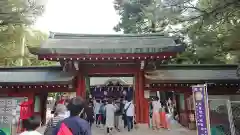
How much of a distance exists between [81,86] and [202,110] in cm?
634

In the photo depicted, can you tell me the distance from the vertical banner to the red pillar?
19.6 feet

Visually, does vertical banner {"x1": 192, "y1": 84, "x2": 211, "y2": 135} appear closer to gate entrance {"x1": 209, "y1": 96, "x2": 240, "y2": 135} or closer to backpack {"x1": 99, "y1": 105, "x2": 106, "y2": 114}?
gate entrance {"x1": 209, "y1": 96, "x2": 240, "y2": 135}

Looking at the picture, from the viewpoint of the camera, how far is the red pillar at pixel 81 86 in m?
12.5

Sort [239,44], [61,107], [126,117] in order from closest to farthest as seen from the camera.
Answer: [61,107] → [239,44] → [126,117]

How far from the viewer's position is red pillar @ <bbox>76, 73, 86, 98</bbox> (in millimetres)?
12530

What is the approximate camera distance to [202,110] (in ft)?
25.9

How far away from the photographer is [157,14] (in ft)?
40.2

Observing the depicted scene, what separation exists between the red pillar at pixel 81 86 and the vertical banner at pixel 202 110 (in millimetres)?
5977

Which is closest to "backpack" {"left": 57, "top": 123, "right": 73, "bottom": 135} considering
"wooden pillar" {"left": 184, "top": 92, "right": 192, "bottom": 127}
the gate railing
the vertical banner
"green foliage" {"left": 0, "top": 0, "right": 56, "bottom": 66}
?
the vertical banner

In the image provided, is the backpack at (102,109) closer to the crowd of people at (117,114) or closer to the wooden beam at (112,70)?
the crowd of people at (117,114)

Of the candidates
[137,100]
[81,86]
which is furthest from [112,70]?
[137,100]

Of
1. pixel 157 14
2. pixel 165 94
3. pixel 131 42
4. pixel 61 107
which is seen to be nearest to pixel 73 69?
pixel 131 42

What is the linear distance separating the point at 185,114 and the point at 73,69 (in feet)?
19.8

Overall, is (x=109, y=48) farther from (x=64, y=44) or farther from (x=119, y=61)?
(x=64, y=44)
